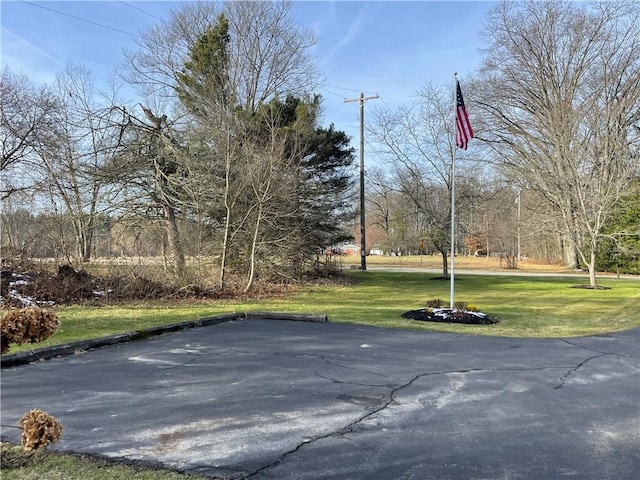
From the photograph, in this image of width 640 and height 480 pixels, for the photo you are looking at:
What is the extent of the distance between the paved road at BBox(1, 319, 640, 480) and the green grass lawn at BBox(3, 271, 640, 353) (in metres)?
1.95

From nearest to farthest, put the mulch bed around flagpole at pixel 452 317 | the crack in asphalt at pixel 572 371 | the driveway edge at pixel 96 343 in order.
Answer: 1. the crack in asphalt at pixel 572 371
2. the driveway edge at pixel 96 343
3. the mulch bed around flagpole at pixel 452 317

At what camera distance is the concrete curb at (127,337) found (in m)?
5.97

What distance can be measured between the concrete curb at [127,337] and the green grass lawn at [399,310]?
0.29 m

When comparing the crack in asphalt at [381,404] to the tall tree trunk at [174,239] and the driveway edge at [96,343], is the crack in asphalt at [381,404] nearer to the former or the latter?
the driveway edge at [96,343]

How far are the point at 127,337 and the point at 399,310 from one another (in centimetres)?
728

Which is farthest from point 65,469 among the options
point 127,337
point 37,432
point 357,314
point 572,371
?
point 357,314

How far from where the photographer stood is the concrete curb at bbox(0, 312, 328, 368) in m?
5.97

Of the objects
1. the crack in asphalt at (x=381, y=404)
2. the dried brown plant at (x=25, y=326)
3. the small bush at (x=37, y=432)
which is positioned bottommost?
the crack in asphalt at (x=381, y=404)

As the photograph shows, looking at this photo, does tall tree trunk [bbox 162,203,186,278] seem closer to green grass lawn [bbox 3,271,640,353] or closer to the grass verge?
green grass lawn [bbox 3,271,640,353]

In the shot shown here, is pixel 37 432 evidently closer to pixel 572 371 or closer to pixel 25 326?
pixel 25 326

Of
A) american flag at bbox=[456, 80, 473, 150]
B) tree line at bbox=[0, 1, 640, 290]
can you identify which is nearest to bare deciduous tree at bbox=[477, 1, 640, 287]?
tree line at bbox=[0, 1, 640, 290]

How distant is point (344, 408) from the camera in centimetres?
445

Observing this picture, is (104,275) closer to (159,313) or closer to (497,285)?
(159,313)

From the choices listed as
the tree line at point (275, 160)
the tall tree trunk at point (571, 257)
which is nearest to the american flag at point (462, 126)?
the tree line at point (275, 160)
